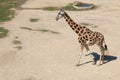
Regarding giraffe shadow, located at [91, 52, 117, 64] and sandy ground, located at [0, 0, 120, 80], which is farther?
giraffe shadow, located at [91, 52, 117, 64]

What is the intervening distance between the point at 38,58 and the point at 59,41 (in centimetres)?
331

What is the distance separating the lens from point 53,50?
79.8 ft

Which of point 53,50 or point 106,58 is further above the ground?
point 53,50

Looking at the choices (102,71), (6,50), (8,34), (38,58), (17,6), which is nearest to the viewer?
(102,71)

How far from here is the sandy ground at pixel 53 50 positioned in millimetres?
20891

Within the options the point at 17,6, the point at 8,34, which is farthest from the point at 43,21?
the point at 17,6

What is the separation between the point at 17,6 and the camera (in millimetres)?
36281

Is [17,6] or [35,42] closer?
[35,42]

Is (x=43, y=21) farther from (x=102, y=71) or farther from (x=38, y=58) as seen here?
(x=102, y=71)

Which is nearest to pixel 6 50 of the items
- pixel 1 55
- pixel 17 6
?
pixel 1 55

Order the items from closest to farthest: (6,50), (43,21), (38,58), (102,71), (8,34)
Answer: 1. (102,71)
2. (38,58)
3. (6,50)
4. (8,34)
5. (43,21)

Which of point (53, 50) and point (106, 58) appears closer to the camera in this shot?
point (106, 58)

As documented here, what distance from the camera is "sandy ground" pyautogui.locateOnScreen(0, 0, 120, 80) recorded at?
20.9m

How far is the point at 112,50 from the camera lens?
2386 centimetres
